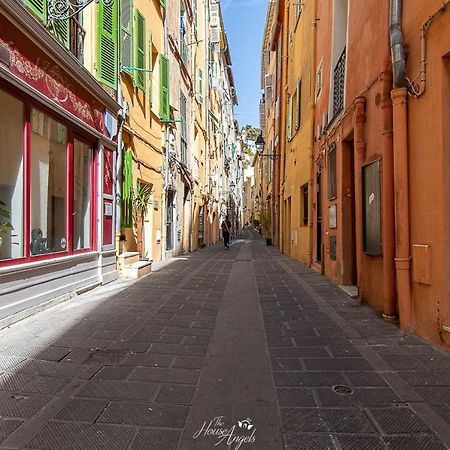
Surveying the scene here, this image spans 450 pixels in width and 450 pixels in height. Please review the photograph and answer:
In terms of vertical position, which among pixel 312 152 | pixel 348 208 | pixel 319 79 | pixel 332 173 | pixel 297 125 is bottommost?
pixel 348 208

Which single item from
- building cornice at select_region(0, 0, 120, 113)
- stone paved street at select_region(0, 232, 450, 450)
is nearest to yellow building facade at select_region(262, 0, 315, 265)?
building cornice at select_region(0, 0, 120, 113)

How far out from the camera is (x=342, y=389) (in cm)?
312

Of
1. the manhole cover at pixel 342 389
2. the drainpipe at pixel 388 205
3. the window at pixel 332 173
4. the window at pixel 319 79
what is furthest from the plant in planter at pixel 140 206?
the manhole cover at pixel 342 389

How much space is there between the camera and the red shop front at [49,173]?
16.8ft

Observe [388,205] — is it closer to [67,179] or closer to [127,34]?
[67,179]

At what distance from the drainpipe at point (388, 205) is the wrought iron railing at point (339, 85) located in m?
2.67

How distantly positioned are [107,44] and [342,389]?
24.8 feet

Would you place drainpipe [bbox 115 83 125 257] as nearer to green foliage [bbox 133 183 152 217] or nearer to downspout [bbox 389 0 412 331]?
green foliage [bbox 133 183 152 217]

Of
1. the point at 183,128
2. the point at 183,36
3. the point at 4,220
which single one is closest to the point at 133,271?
the point at 4,220

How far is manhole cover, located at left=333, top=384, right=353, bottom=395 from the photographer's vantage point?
3068mm

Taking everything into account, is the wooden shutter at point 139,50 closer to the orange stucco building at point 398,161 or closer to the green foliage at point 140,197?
the green foliage at point 140,197

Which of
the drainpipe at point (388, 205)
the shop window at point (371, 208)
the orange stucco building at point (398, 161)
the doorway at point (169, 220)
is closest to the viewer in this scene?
the orange stucco building at point (398, 161)

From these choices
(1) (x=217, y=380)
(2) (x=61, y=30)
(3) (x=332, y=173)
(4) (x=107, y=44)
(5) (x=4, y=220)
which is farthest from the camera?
(3) (x=332, y=173)

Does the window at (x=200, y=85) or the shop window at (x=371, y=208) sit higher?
the window at (x=200, y=85)
